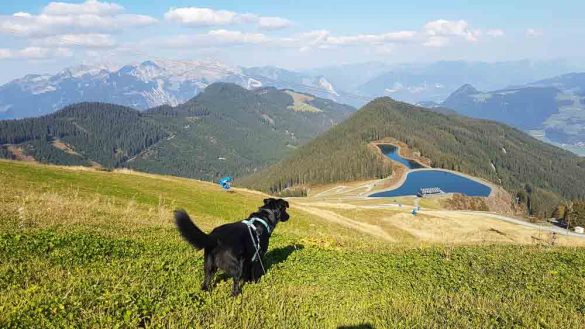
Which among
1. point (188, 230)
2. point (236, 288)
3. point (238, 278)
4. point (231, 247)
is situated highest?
point (188, 230)

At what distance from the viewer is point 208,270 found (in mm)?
9188

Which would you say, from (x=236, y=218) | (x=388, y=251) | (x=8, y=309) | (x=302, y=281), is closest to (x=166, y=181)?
(x=236, y=218)

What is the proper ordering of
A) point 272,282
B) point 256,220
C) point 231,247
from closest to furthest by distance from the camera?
point 231,247 → point 272,282 → point 256,220

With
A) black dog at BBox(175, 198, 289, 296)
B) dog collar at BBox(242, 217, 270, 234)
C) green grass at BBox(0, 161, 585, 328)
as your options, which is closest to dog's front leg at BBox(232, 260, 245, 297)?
black dog at BBox(175, 198, 289, 296)

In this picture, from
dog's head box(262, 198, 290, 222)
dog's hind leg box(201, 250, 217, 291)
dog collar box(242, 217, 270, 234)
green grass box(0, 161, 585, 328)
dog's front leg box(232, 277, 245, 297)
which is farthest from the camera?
dog's head box(262, 198, 290, 222)

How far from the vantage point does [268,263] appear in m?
12.8

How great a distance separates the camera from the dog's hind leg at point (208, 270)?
9.10m

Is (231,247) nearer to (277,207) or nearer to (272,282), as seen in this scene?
(272,282)

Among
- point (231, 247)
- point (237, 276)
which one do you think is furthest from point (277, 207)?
point (237, 276)

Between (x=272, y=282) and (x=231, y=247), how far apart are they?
6.07 ft

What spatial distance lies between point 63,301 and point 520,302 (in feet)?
31.5

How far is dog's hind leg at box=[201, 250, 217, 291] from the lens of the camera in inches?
358

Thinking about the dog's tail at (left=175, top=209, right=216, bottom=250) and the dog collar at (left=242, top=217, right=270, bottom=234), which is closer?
the dog's tail at (left=175, top=209, right=216, bottom=250)

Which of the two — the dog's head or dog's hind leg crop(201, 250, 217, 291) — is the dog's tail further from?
the dog's head
